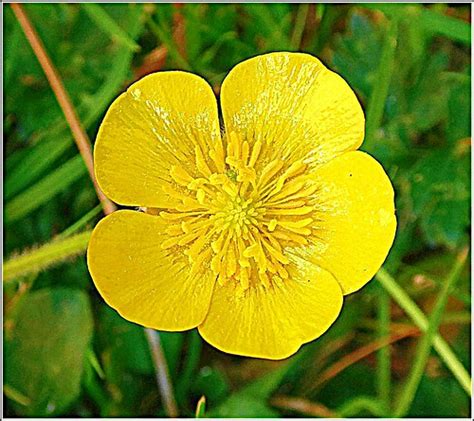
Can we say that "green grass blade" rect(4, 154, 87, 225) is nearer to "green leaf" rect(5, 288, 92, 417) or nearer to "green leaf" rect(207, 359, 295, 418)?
"green leaf" rect(5, 288, 92, 417)

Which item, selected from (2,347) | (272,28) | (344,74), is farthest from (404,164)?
(2,347)

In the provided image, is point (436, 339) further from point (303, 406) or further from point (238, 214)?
point (238, 214)

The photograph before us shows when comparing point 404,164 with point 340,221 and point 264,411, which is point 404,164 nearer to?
point 340,221

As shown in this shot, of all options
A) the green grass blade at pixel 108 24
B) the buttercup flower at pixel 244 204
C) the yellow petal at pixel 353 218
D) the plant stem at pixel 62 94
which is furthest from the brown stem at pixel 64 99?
the yellow petal at pixel 353 218

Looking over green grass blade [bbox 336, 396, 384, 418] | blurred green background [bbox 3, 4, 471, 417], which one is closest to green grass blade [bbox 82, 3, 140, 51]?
blurred green background [bbox 3, 4, 471, 417]

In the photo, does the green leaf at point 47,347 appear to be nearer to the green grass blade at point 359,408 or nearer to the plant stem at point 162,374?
the plant stem at point 162,374

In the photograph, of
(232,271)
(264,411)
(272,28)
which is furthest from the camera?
(272,28)
